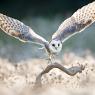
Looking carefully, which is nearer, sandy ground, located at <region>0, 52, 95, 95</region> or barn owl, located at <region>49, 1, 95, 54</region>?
sandy ground, located at <region>0, 52, 95, 95</region>

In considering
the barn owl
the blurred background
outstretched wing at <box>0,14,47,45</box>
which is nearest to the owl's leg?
the barn owl

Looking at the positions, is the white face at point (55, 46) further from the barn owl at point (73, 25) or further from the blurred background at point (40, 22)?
the blurred background at point (40, 22)

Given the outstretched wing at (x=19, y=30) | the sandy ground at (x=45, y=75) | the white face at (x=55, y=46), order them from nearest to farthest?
the sandy ground at (x=45, y=75)
the white face at (x=55, y=46)
the outstretched wing at (x=19, y=30)

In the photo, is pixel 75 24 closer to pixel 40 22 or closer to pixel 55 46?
pixel 55 46

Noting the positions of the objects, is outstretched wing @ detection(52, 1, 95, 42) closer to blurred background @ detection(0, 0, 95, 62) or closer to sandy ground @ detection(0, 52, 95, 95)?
blurred background @ detection(0, 0, 95, 62)

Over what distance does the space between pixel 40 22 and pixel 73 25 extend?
86 cm

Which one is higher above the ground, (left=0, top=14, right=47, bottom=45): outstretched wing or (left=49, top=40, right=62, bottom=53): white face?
(left=0, top=14, right=47, bottom=45): outstretched wing

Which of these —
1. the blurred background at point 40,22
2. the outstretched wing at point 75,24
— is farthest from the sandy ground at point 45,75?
the outstretched wing at point 75,24

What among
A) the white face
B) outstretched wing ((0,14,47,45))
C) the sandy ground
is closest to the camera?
the sandy ground

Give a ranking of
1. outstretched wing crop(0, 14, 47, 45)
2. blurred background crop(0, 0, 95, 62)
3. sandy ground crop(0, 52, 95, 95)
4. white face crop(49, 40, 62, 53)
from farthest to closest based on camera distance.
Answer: blurred background crop(0, 0, 95, 62), outstretched wing crop(0, 14, 47, 45), white face crop(49, 40, 62, 53), sandy ground crop(0, 52, 95, 95)

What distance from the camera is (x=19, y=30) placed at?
5770 millimetres

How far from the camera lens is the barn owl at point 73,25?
18.8 ft

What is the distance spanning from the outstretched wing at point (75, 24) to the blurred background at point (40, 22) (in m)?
0.21

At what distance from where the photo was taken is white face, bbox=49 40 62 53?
565 cm
